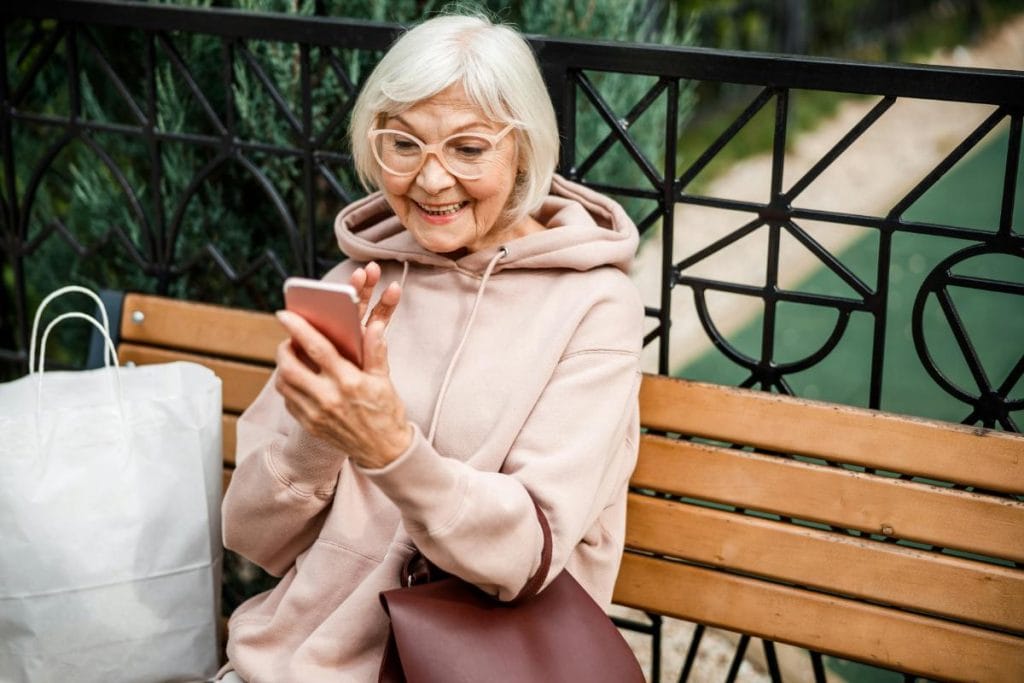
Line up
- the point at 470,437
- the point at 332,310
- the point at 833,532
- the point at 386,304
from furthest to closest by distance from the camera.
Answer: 1. the point at 833,532
2. the point at 470,437
3. the point at 386,304
4. the point at 332,310

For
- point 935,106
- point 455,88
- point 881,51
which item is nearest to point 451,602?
point 455,88

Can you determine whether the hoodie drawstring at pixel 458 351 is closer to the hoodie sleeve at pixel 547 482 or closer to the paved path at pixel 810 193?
the hoodie sleeve at pixel 547 482

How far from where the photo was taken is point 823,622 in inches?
94.3

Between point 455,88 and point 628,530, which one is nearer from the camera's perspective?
point 455,88

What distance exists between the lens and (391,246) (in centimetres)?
241

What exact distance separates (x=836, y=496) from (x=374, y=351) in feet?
3.52

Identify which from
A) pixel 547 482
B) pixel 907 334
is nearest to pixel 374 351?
pixel 547 482

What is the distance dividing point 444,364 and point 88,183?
5.67ft

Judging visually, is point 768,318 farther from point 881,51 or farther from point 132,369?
point 881,51

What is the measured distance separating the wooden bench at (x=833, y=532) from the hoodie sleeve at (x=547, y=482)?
0.62 ft

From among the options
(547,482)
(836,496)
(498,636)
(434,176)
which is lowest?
(498,636)

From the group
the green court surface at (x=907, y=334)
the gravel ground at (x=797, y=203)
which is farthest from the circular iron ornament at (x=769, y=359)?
the green court surface at (x=907, y=334)

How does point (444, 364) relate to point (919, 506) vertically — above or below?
above

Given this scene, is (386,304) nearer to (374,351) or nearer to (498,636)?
(374,351)
